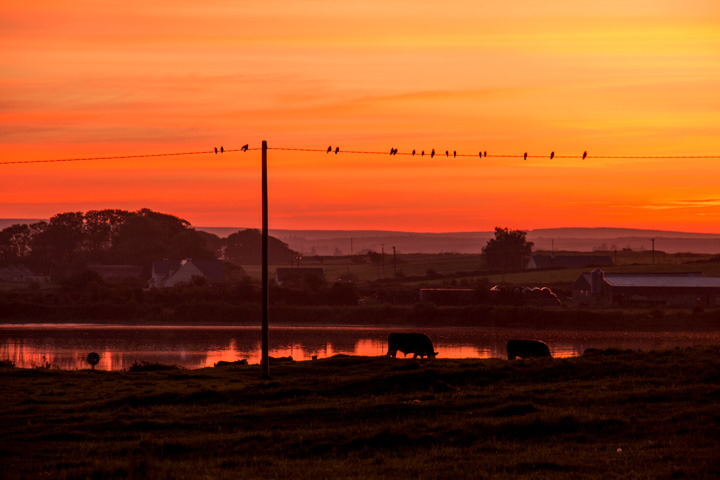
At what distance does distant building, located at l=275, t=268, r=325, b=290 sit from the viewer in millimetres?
112706

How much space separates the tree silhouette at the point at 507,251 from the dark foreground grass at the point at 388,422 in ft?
405

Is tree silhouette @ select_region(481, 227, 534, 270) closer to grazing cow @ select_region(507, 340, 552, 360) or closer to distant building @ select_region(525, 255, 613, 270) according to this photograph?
distant building @ select_region(525, 255, 613, 270)

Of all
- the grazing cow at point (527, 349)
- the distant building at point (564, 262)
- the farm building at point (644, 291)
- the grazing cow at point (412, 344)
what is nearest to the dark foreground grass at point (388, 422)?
the grazing cow at point (527, 349)

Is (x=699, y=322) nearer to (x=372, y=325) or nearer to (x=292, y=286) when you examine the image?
(x=372, y=325)

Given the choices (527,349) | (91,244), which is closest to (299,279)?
(91,244)

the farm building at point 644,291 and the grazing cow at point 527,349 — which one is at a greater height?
the farm building at point 644,291

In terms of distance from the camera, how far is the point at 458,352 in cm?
5656

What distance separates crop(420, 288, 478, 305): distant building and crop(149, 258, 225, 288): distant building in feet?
124

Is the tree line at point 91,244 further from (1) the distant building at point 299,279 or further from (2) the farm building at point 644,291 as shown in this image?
(2) the farm building at point 644,291

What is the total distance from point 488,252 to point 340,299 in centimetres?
5827

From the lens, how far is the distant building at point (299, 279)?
112706 mm

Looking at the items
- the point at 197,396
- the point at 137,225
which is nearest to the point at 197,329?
the point at 197,396

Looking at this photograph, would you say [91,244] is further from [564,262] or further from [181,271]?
[564,262]

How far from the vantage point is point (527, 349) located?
4050cm
